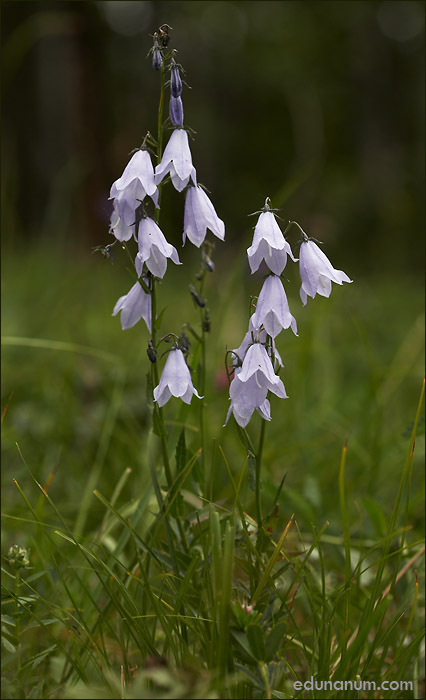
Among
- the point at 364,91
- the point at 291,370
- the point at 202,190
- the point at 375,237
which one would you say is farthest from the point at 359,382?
the point at 364,91

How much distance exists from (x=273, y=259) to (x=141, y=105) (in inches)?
683

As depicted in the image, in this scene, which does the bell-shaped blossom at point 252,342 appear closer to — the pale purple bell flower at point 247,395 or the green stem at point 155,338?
the pale purple bell flower at point 247,395

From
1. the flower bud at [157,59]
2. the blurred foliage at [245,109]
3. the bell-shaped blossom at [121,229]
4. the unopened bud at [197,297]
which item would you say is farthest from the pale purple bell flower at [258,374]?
the blurred foliage at [245,109]

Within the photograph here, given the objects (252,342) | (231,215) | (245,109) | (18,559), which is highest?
(245,109)

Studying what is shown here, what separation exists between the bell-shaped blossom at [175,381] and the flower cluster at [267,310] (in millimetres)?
97

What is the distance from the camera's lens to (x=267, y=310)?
1.19 metres

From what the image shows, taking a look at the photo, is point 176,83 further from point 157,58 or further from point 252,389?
point 252,389

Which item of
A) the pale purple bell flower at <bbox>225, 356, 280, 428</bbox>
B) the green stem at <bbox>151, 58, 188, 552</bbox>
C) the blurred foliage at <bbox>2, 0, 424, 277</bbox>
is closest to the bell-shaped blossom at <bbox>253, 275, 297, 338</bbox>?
the pale purple bell flower at <bbox>225, 356, 280, 428</bbox>

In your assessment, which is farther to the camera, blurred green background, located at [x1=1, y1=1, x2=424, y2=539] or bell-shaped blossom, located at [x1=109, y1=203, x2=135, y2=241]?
blurred green background, located at [x1=1, y1=1, x2=424, y2=539]

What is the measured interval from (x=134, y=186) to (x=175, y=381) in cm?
41

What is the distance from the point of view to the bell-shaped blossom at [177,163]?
124cm

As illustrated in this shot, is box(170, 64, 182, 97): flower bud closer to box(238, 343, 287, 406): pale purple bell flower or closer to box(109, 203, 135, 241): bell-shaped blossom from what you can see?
box(109, 203, 135, 241): bell-shaped blossom

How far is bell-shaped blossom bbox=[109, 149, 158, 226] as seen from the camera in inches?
48.6

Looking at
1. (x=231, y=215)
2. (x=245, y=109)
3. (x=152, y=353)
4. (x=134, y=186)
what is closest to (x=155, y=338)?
(x=152, y=353)
